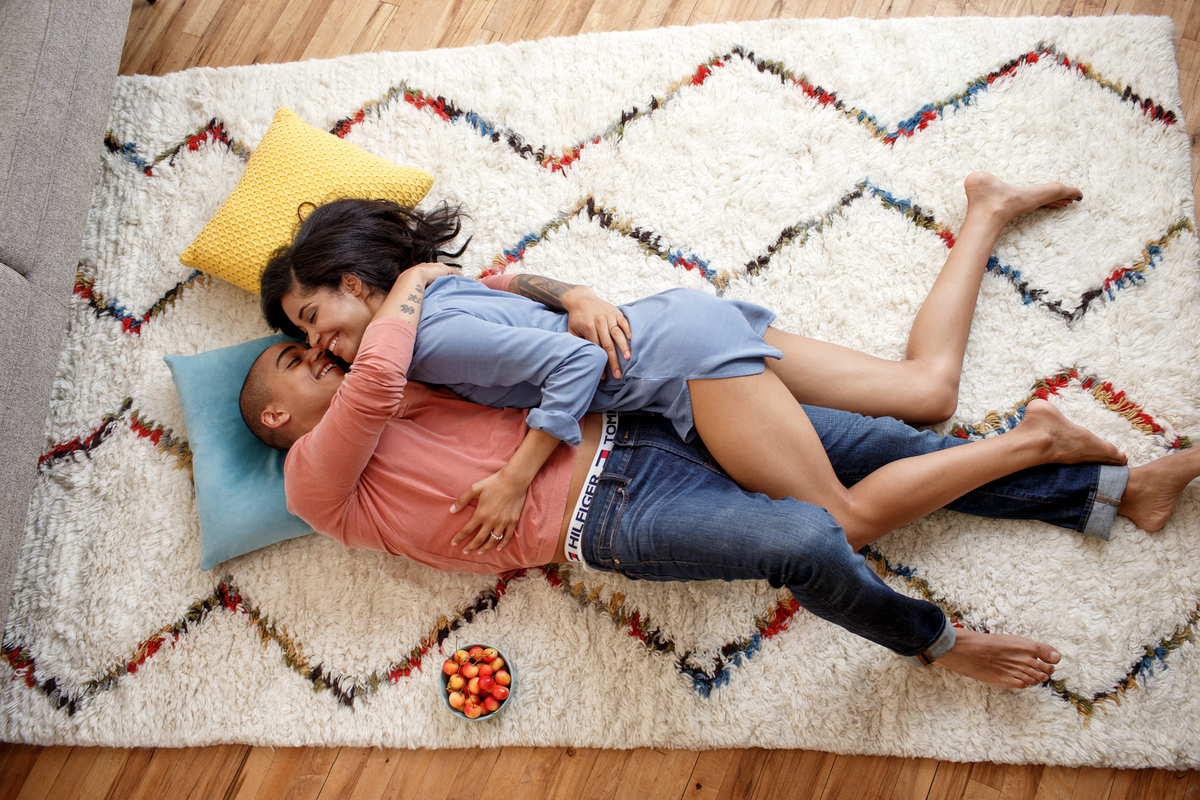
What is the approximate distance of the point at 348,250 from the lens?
1.32 metres

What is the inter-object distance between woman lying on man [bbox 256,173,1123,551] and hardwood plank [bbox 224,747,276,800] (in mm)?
703

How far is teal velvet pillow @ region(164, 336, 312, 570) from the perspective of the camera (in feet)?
4.83

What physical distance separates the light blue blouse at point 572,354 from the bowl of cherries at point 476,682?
0.53 meters

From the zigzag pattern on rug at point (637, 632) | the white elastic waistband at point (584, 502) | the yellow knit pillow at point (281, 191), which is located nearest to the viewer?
the white elastic waistband at point (584, 502)

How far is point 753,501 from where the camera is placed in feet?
3.88

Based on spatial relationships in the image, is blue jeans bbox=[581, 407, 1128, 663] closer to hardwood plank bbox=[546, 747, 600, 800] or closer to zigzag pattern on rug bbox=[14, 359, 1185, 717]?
zigzag pattern on rug bbox=[14, 359, 1185, 717]

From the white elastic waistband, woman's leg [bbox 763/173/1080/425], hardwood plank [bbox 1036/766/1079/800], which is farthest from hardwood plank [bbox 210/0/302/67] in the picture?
hardwood plank [bbox 1036/766/1079/800]

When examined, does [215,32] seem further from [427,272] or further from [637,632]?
[637,632]

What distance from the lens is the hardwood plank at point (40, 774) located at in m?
1.49

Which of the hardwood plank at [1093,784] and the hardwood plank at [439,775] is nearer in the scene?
the hardwood plank at [1093,784]

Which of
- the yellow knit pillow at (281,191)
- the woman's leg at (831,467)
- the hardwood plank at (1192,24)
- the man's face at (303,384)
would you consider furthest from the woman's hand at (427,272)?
the hardwood plank at (1192,24)

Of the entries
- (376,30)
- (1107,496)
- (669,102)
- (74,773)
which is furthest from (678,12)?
(74,773)

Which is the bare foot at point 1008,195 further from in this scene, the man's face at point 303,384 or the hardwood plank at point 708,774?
the man's face at point 303,384

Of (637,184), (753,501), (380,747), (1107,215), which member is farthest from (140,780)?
(1107,215)
